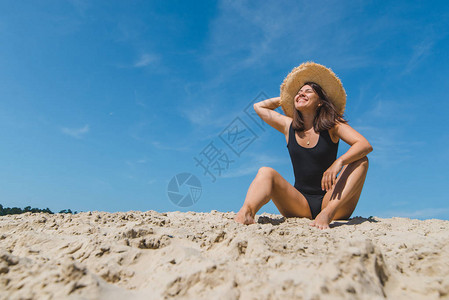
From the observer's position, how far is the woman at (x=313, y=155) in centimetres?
306

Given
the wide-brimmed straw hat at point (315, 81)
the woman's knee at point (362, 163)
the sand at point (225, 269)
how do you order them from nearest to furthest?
the sand at point (225, 269)
the woman's knee at point (362, 163)
the wide-brimmed straw hat at point (315, 81)

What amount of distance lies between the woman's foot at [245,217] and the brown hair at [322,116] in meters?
1.38

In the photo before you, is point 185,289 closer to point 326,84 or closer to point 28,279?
point 28,279

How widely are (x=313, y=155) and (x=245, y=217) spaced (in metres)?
1.26

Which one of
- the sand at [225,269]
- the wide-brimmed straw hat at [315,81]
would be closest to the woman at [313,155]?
the wide-brimmed straw hat at [315,81]

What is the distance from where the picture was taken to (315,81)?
3906 millimetres

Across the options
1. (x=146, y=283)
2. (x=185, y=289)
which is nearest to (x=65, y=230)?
(x=146, y=283)

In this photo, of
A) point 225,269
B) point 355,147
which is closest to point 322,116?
point 355,147

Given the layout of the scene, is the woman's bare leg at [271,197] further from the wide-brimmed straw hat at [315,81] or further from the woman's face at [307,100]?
the wide-brimmed straw hat at [315,81]

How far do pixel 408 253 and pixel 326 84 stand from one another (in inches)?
101

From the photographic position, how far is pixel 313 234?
2.29 metres

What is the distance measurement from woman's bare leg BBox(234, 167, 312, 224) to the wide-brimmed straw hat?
49.5 inches

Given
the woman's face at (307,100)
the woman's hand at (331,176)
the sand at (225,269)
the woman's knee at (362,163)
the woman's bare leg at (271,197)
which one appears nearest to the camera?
A: the sand at (225,269)

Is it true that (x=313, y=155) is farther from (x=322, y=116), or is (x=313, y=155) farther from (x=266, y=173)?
(x=266, y=173)
